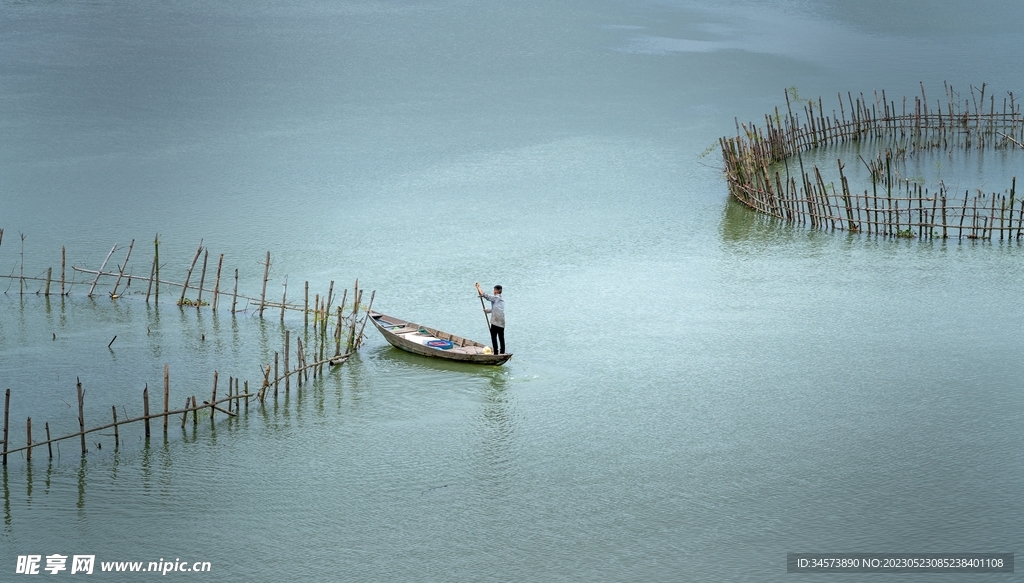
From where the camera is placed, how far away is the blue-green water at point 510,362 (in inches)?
445

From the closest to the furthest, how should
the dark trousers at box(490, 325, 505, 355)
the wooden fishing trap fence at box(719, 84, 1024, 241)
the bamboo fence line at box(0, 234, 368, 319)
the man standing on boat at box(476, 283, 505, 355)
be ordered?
the man standing on boat at box(476, 283, 505, 355) < the dark trousers at box(490, 325, 505, 355) < the bamboo fence line at box(0, 234, 368, 319) < the wooden fishing trap fence at box(719, 84, 1024, 241)

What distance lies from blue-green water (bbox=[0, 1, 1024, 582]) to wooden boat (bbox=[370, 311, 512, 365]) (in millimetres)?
216

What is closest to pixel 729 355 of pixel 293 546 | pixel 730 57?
pixel 293 546

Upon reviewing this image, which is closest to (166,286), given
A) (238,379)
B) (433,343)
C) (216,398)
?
(238,379)

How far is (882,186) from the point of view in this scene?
2386cm

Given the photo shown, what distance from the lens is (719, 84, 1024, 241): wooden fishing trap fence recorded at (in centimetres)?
2058

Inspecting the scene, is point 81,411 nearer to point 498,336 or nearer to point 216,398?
point 216,398

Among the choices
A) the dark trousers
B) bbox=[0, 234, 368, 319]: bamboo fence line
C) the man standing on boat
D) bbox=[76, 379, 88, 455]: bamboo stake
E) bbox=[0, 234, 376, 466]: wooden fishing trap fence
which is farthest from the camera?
bbox=[0, 234, 368, 319]: bamboo fence line

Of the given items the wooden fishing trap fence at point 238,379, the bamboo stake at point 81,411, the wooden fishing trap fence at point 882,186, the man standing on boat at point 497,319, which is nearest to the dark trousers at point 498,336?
the man standing on boat at point 497,319

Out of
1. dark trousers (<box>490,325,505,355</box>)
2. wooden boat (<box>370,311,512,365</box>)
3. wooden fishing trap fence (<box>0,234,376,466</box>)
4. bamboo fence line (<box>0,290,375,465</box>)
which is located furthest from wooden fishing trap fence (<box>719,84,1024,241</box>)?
bamboo fence line (<box>0,290,375,465</box>)

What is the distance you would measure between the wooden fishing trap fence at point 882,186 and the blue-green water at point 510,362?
0.52 m

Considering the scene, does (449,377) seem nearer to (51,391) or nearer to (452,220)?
(51,391)

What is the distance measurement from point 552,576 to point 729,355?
612 centimetres

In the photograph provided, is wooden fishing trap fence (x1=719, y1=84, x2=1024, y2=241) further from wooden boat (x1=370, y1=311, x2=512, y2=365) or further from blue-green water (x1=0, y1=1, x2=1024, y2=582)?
wooden boat (x1=370, y1=311, x2=512, y2=365)
